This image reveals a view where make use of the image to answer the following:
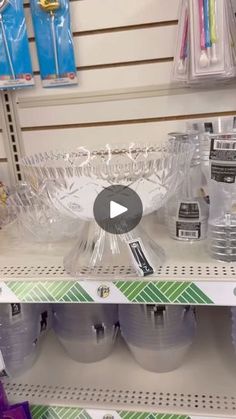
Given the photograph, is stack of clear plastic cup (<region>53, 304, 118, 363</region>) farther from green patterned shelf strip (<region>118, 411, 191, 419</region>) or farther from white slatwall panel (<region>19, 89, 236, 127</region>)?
white slatwall panel (<region>19, 89, 236, 127</region>)

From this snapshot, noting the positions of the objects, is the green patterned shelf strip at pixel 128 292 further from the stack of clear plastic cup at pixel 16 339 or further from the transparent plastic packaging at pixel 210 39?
the transparent plastic packaging at pixel 210 39

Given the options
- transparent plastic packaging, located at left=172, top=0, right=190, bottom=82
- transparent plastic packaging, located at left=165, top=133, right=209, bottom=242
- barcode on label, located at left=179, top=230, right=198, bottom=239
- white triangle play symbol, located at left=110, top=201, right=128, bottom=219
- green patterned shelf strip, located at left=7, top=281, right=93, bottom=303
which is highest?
transparent plastic packaging, located at left=172, top=0, right=190, bottom=82

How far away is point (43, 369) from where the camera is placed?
0.89 meters

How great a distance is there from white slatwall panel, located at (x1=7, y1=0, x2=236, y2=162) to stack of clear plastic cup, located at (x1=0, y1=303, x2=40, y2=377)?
559 millimetres

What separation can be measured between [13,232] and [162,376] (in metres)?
0.51

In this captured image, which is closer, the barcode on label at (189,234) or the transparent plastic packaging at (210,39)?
the barcode on label at (189,234)

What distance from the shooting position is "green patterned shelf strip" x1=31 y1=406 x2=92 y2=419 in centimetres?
75

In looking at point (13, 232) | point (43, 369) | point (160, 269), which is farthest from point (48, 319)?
point (160, 269)

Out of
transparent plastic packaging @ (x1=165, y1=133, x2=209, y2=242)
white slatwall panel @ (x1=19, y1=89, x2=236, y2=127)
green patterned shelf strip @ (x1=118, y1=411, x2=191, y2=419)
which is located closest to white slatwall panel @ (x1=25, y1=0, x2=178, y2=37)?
white slatwall panel @ (x1=19, y1=89, x2=236, y2=127)

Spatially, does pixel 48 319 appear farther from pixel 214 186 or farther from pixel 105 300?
pixel 214 186

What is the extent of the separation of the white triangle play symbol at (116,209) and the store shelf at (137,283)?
0.11 metres

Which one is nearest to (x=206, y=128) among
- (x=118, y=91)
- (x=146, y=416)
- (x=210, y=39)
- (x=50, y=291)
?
(x=210, y=39)

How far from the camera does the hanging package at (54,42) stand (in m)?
1.05

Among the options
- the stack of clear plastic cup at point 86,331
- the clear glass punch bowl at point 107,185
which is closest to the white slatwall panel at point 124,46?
the clear glass punch bowl at point 107,185
